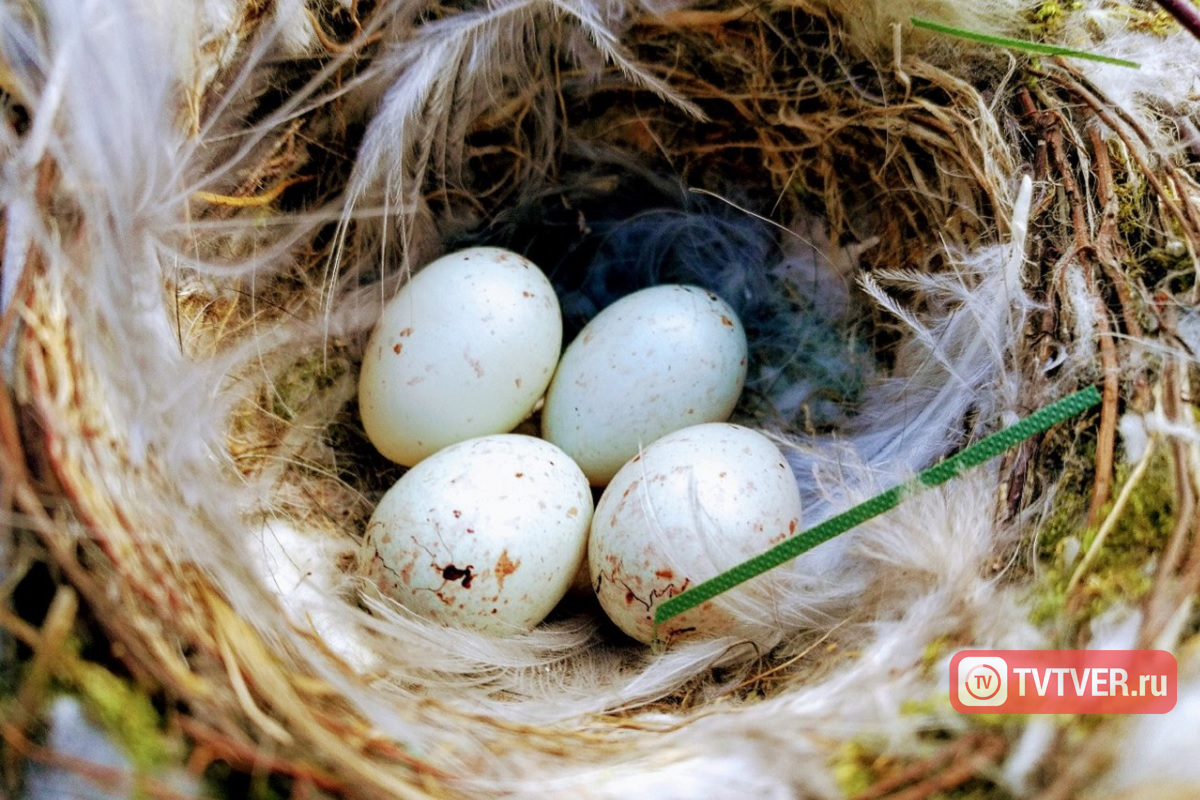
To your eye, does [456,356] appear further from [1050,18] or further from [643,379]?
[1050,18]

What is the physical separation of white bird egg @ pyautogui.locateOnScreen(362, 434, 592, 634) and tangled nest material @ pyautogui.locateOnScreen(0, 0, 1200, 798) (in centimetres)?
5

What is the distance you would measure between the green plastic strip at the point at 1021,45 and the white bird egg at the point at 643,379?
0.46m

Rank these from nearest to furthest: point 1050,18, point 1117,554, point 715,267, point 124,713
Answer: point 124,713 → point 1117,554 → point 1050,18 → point 715,267

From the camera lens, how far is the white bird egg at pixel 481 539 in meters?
1.09

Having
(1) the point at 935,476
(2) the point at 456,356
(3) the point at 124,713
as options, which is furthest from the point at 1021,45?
(3) the point at 124,713

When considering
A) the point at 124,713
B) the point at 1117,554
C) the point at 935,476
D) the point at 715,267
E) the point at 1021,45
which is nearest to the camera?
the point at 124,713

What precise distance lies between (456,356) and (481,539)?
10.6 inches

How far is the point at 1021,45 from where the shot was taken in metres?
1.07

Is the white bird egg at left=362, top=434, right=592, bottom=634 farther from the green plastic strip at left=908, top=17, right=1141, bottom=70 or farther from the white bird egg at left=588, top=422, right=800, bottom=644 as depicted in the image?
the green plastic strip at left=908, top=17, right=1141, bottom=70

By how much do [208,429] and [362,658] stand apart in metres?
0.32

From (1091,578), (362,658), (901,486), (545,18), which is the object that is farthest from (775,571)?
(545,18)

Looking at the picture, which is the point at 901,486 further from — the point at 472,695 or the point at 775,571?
the point at 472,695

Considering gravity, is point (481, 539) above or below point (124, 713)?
below

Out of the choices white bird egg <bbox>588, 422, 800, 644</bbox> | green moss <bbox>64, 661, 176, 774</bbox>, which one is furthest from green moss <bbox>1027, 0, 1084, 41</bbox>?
green moss <bbox>64, 661, 176, 774</bbox>
